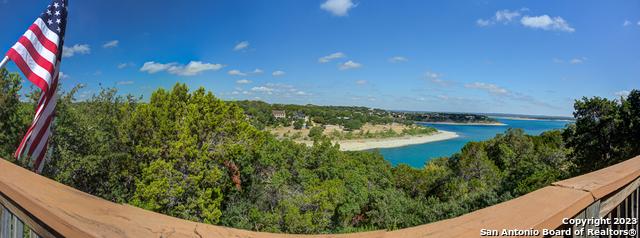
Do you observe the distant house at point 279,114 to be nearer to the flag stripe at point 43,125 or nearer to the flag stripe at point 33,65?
the flag stripe at point 43,125

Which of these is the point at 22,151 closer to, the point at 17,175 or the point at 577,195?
the point at 17,175

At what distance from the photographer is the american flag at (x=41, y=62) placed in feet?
13.3

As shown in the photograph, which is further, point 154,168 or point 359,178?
point 359,178

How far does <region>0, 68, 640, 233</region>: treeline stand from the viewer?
13906 millimetres

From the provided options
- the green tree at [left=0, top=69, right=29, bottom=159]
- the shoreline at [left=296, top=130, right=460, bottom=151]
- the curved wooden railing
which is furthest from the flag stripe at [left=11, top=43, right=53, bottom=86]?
the shoreline at [left=296, top=130, right=460, bottom=151]

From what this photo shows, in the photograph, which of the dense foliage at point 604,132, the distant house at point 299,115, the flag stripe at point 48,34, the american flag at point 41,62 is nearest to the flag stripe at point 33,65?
the american flag at point 41,62

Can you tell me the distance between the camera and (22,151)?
4098 millimetres

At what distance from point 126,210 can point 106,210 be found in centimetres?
6

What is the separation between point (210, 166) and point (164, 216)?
1530 cm

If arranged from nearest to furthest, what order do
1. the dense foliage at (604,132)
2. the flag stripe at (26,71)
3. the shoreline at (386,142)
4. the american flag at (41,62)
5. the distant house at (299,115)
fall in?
the flag stripe at (26,71) → the american flag at (41,62) → the dense foliage at (604,132) → the shoreline at (386,142) → the distant house at (299,115)

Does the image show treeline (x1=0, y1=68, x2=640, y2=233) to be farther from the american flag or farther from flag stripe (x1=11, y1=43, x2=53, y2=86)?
flag stripe (x1=11, y1=43, x2=53, y2=86)

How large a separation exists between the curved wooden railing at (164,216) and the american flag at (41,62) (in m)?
3.32

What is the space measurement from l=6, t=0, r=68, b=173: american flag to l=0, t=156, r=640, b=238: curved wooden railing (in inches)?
131

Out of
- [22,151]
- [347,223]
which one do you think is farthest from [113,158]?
[22,151]
